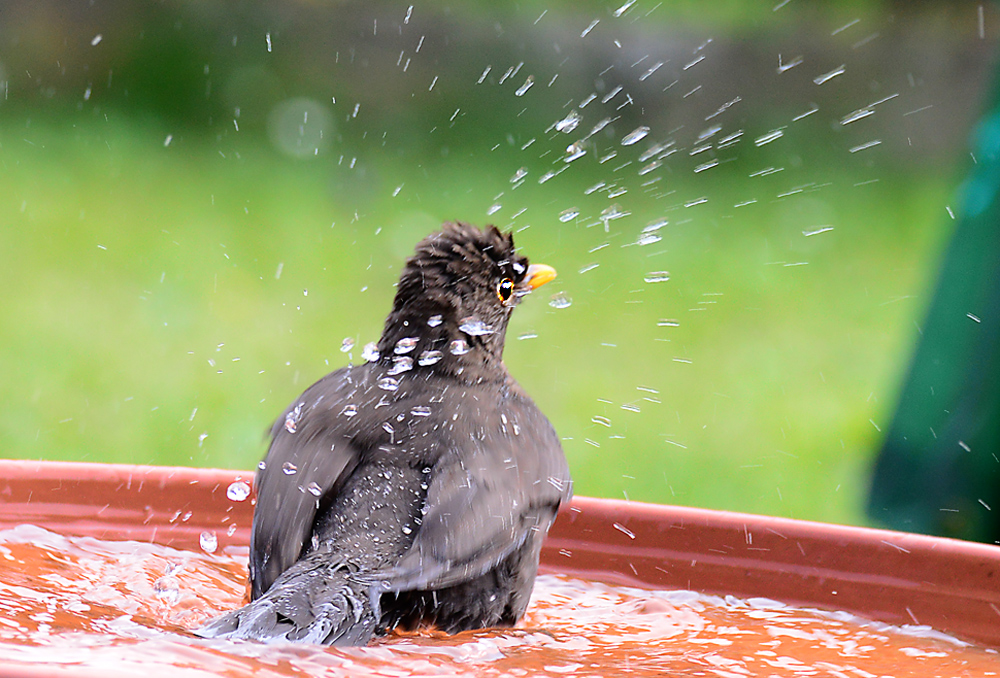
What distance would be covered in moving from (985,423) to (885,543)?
5.40 ft

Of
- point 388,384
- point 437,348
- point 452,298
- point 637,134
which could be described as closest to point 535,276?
point 452,298

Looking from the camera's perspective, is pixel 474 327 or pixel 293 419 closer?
pixel 293 419

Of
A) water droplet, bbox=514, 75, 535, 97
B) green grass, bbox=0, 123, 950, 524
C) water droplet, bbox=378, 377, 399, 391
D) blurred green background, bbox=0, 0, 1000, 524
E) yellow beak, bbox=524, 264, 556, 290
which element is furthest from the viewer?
water droplet, bbox=514, 75, 535, 97

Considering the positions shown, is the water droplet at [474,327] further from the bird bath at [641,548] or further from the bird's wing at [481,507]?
the bird bath at [641,548]

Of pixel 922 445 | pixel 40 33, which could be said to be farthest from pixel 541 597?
pixel 40 33

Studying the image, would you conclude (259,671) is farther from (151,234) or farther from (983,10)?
(983,10)

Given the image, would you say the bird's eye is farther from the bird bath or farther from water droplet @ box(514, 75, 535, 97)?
water droplet @ box(514, 75, 535, 97)

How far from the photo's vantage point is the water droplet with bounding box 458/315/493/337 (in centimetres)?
A: 288

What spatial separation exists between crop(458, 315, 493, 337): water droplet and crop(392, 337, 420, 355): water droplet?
0.39 ft

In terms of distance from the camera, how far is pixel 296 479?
2.40 meters

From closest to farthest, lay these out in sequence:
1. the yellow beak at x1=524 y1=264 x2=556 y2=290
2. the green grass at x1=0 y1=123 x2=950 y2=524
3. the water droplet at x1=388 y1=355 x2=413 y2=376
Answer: the water droplet at x1=388 y1=355 x2=413 y2=376
the yellow beak at x1=524 y1=264 x2=556 y2=290
the green grass at x1=0 y1=123 x2=950 y2=524

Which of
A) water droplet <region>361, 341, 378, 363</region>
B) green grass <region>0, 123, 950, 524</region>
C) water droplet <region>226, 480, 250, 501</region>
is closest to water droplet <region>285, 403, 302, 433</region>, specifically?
water droplet <region>361, 341, 378, 363</region>

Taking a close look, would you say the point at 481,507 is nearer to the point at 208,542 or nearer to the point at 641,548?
the point at 641,548

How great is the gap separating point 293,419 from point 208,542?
499 millimetres
